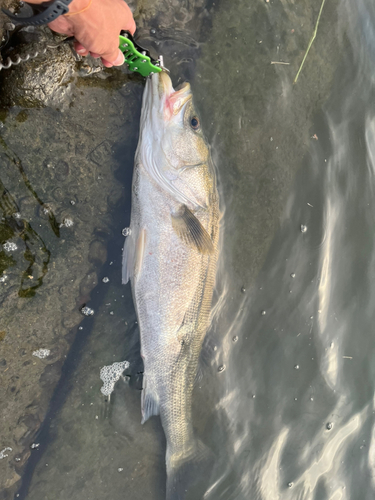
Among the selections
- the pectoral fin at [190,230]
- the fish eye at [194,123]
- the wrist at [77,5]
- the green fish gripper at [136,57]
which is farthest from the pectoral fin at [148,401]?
the wrist at [77,5]

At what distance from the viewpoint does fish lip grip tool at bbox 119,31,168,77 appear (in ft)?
8.67

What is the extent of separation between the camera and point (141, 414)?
3.43 metres

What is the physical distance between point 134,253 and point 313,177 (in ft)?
6.87

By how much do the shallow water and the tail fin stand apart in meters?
0.13

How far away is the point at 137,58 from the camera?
2.78 m

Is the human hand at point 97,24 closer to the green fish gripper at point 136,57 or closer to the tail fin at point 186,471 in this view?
the green fish gripper at point 136,57

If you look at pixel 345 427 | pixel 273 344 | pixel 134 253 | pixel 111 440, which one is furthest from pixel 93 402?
pixel 345 427

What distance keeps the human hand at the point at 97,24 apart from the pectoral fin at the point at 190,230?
1278 millimetres

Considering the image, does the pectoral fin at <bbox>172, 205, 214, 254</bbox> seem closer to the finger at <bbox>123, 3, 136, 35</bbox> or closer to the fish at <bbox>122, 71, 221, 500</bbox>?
the fish at <bbox>122, 71, 221, 500</bbox>

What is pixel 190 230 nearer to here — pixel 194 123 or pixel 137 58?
pixel 194 123

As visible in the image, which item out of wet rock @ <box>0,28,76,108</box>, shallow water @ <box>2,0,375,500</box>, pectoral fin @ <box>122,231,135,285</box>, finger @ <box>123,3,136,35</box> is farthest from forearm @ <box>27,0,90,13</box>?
pectoral fin @ <box>122,231,135,285</box>

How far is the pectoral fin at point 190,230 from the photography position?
2934mm

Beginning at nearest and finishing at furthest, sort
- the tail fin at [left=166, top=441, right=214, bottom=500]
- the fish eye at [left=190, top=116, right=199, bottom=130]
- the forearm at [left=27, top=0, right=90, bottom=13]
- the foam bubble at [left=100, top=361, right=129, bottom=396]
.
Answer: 1. the forearm at [left=27, top=0, right=90, bottom=13]
2. the fish eye at [left=190, top=116, right=199, bottom=130]
3. the tail fin at [left=166, top=441, right=214, bottom=500]
4. the foam bubble at [left=100, top=361, right=129, bottom=396]

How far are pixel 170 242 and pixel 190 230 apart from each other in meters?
0.20
